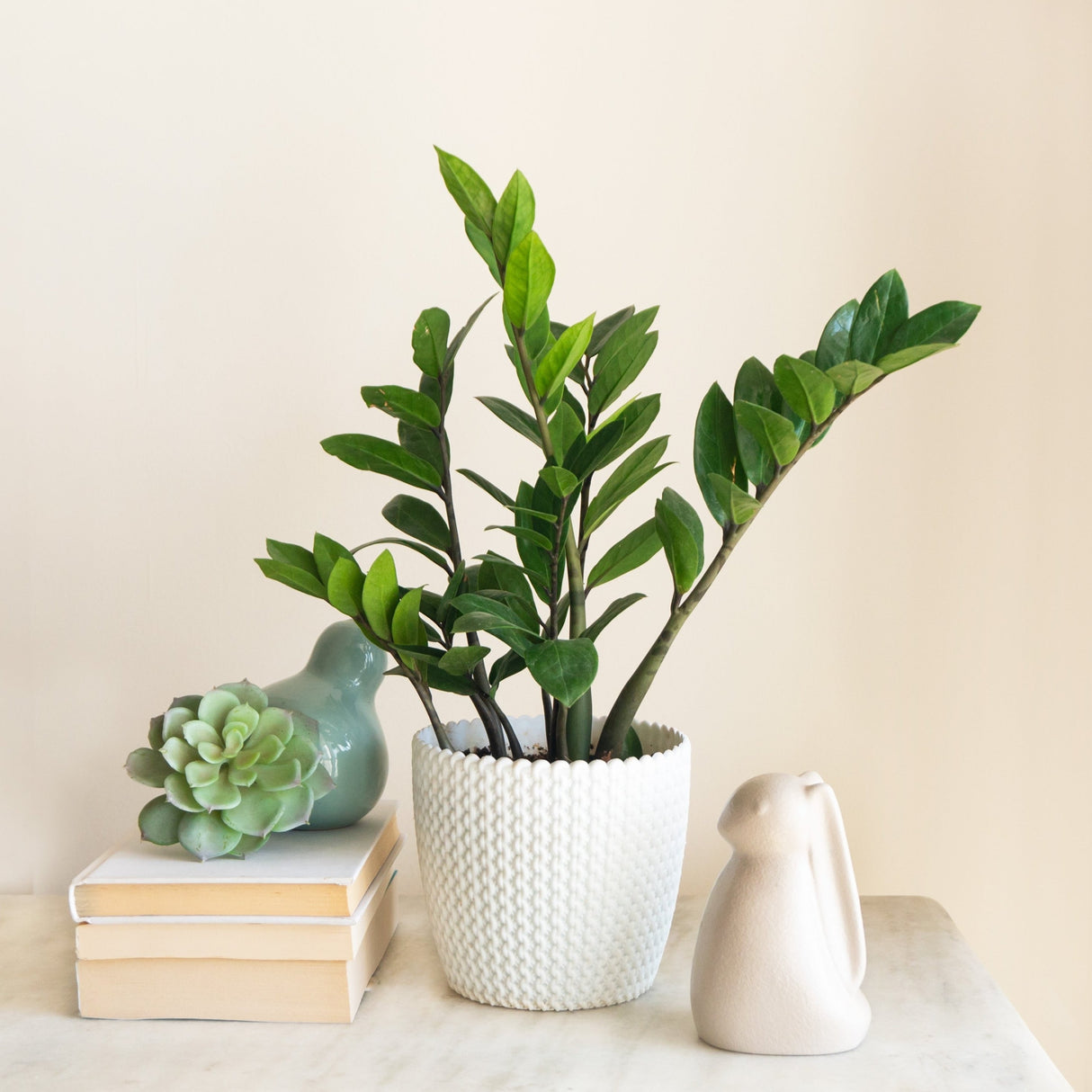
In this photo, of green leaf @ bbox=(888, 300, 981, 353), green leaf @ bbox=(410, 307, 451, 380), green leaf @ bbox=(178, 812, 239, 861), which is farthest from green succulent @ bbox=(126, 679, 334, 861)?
green leaf @ bbox=(888, 300, 981, 353)

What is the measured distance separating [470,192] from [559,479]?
156 mm

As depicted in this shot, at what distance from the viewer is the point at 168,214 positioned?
0.92 meters

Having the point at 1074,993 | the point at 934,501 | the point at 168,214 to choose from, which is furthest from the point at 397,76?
the point at 1074,993

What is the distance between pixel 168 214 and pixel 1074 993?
1015 millimetres

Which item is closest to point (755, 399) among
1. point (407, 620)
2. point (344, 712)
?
point (407, 620)

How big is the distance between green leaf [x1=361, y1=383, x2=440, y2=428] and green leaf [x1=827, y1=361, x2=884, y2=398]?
242 millimetres

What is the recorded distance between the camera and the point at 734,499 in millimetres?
600

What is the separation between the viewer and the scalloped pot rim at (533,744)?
2.06 feet

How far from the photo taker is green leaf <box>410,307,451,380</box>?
664mm

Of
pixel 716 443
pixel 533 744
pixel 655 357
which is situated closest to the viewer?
pixel 716 443

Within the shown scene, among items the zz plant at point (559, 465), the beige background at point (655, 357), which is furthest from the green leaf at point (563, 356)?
the beige background at point (655, 357)

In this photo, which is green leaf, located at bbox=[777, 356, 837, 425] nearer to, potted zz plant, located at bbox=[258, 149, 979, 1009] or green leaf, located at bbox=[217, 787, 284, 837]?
potted zz plant, located at bbox=[258, 149, 979, 1009]

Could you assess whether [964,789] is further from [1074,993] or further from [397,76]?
[397,76]

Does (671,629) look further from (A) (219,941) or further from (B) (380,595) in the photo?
(A) (219,941)
